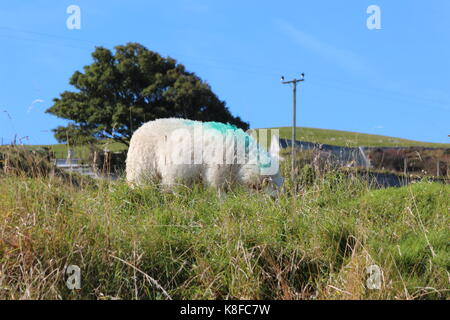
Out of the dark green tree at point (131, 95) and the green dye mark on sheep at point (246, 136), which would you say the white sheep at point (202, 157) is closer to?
the green dye mark on sheep at point (246, 136)

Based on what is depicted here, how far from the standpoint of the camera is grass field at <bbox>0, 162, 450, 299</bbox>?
3.92 meters

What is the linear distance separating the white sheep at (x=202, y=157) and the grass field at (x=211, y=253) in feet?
3.21

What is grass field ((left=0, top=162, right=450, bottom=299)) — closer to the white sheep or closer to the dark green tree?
the white sheep

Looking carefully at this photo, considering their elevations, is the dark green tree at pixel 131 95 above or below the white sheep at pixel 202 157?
above

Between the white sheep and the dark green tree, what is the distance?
21.5 m

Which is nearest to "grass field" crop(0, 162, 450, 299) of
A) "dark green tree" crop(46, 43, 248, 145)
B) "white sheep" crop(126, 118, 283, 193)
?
"white sheep" crop(126, 118, 283, 193)

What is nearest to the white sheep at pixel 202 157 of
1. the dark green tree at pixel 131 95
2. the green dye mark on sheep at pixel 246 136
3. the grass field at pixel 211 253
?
the green dye mark on sheep at pixel 246 136

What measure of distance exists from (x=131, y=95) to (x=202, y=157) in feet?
86.6

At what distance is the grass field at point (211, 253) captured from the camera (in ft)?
12.8

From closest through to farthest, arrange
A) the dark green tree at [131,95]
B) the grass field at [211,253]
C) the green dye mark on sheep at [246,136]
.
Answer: the grass field at [211,253] < the green dye mark on sheep at [246,136] < the dark green tree at [131,95]

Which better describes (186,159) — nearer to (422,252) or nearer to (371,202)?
(371,202)

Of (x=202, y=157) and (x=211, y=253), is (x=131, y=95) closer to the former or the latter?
(x=202, y=157)

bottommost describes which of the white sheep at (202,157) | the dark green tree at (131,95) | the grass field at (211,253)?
the grass field at (211,253)

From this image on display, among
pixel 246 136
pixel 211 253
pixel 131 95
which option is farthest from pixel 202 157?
pixel 131 95
